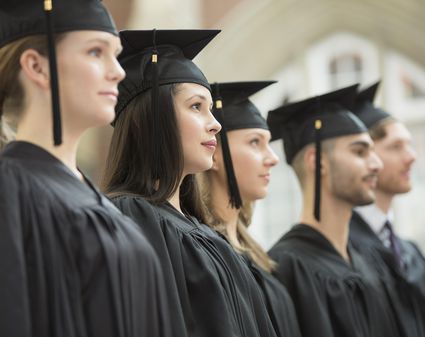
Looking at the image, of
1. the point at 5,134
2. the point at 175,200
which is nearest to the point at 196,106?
the point at 175,200

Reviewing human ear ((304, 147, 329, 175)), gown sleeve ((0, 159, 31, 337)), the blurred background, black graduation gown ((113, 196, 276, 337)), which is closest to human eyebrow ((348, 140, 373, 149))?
human ear ((304, 147, 329, 175))

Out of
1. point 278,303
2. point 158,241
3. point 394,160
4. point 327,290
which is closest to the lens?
point 158,241

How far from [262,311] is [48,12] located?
1.54m

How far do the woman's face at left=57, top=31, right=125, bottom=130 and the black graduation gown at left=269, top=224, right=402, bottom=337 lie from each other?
218cm

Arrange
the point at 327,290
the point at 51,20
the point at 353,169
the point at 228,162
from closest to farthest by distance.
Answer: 1. the point at 51,20
2. the point at 228,162
3. the point at 327,290
4. the point at 353,169

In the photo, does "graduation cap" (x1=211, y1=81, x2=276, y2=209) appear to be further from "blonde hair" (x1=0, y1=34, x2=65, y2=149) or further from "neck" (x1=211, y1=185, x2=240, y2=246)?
"blonde hair" (x1=0, y1=34, x2=65, y2=149)

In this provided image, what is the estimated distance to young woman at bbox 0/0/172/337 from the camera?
2264 millimetres

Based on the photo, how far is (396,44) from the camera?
1275 cm

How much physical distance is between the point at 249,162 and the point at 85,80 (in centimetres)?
176

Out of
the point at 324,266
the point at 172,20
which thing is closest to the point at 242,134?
the point at 324,266

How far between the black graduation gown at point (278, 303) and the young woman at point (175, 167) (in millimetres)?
575

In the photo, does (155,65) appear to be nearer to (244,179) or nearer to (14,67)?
(14,67)

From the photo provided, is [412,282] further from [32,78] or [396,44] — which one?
[396,44]

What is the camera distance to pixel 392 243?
5469 mm
